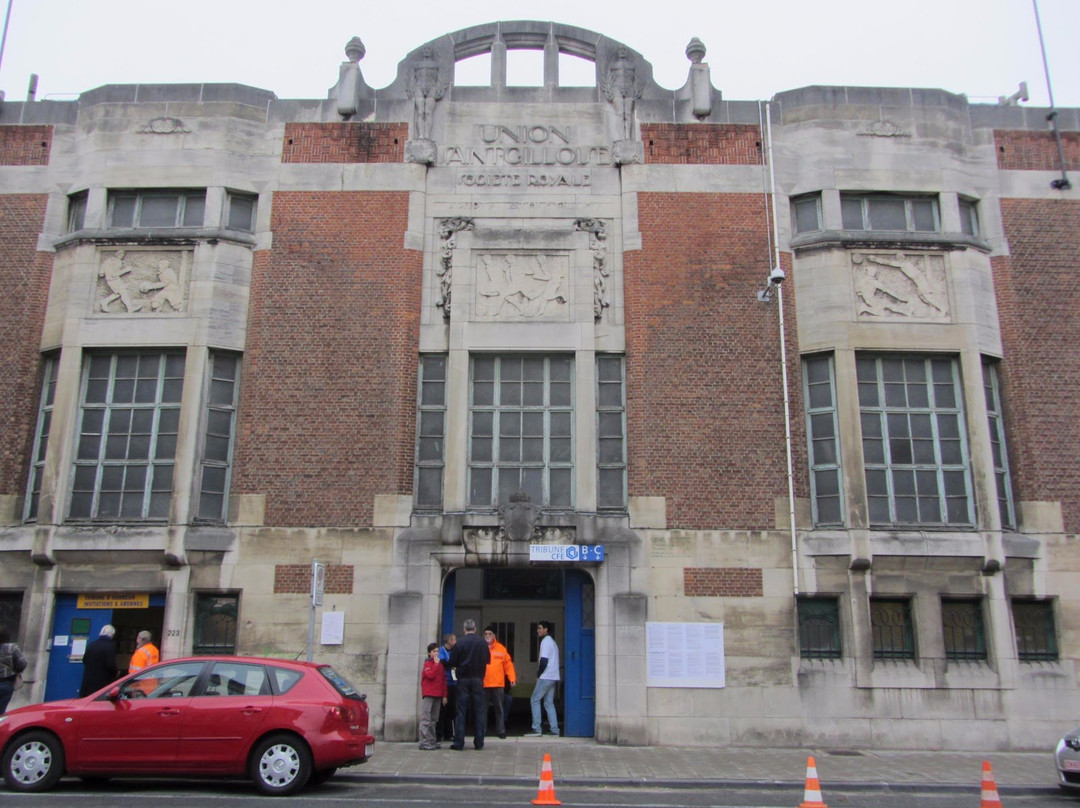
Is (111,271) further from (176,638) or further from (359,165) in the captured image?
(176,638)

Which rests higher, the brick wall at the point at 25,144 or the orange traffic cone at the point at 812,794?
the brick wall at the point at 25,144

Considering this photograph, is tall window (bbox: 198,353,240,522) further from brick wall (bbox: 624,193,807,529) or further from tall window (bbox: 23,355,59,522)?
brick wall (bbox: 624,193,807,529)

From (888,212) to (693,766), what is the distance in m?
10.5

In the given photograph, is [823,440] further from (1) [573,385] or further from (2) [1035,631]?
(2) [1035,631]

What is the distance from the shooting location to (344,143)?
56.2 feet

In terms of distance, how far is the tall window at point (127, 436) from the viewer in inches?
611

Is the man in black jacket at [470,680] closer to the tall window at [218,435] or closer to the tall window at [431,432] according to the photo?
the tall window at [431,432]

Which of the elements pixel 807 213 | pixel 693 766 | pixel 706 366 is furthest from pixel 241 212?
pixel 693 766

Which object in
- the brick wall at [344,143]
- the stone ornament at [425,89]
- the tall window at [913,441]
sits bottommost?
the tall window at [913,441]

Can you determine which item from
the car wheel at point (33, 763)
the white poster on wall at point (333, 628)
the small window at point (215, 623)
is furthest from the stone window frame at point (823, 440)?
the car wheel at point (33, 763)

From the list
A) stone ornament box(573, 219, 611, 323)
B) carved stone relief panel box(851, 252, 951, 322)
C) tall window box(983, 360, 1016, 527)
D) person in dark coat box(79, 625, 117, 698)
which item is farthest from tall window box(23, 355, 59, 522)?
tall window box(983, 360, 1016, 527)

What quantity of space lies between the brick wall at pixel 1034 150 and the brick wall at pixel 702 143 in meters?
4.69

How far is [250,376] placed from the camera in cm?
1603

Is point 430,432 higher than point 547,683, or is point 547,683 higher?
point 430,432
